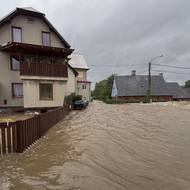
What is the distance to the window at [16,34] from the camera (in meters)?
18.0

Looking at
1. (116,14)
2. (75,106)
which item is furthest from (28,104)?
(116,14)

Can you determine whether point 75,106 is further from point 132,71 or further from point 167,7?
point 132,71

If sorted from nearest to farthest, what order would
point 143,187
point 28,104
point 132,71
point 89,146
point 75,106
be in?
point 143,187 < point 89,146 < point 28,104 < point 75,106 < point 132,71

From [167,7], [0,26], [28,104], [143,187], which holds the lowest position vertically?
[143,187]

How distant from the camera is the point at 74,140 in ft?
26.8

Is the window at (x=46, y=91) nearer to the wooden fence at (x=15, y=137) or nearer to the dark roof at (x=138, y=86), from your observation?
the wooden fence at (x=15, y=137)

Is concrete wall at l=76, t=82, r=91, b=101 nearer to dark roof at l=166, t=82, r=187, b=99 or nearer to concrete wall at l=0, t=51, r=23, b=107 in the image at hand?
concrete wall at l=0, t=51, r=23, b=107

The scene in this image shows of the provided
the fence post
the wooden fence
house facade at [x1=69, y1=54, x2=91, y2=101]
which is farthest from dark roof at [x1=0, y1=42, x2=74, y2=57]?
house facade at [x1=69, y1=54, x2=91, y2=101]

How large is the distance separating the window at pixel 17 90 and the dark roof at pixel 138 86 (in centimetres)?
2975

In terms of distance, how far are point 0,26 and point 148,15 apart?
47.9ft

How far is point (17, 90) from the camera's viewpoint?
60.4 ft

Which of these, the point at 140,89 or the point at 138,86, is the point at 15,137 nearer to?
the point at 140,89

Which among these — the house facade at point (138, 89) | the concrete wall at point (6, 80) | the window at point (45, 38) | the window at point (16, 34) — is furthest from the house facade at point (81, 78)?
the window at point (16, 34)

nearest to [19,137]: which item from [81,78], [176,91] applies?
[81,78]
